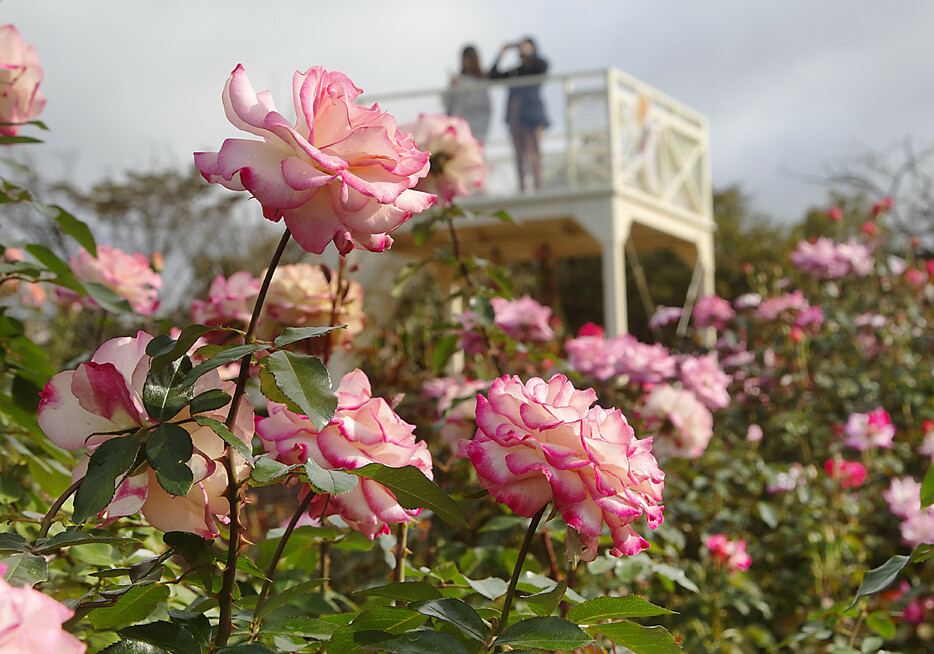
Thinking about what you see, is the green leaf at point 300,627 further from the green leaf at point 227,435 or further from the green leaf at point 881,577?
the green leaf at point 881,577

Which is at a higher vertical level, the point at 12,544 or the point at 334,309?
the point at 334,309

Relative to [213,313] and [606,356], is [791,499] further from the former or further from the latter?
[213,313]

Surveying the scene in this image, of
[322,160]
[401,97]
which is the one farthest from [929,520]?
[401,97]

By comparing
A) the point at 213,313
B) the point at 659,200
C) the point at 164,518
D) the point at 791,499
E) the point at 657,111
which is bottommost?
the point at 791,499

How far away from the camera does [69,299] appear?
67.5 inches

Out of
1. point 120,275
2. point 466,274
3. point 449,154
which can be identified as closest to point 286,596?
point 466,274

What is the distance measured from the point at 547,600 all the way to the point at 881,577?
1.29ft

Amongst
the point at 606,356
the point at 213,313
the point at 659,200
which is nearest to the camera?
the point at 213,313

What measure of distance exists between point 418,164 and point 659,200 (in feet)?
27.9

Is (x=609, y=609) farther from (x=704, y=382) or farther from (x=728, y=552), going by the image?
(x=728, y=552)

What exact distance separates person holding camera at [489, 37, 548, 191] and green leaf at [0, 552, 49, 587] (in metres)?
7.54

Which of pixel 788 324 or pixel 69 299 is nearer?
pixel 69 299

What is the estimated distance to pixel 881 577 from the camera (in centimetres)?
79

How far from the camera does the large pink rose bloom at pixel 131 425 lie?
1.83ft
